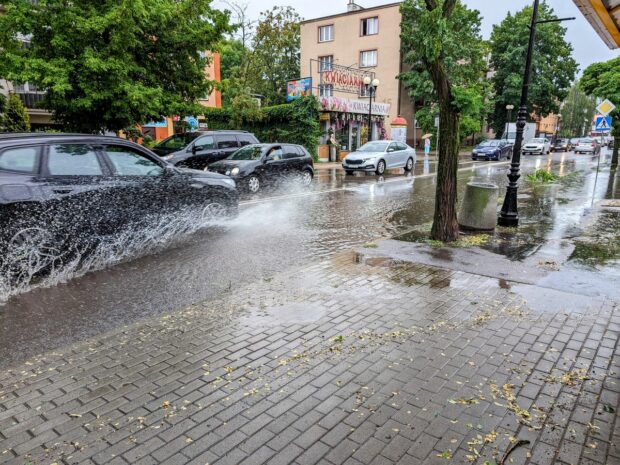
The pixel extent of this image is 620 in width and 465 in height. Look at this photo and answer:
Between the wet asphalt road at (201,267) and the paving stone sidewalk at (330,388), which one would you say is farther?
the wet asphalt road at (201,267)

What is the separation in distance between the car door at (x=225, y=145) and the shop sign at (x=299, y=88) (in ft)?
37.7

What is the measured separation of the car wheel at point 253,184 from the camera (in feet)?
45.4

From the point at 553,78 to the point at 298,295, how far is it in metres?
55.1

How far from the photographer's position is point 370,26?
137 feet

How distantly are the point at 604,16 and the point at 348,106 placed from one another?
2612 centimetres

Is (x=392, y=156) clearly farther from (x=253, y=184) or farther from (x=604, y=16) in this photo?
(x=604, y=16)

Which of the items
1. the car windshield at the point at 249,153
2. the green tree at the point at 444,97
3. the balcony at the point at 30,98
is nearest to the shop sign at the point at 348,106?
the car windshield at the point at 249,153

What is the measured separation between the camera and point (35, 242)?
574cm

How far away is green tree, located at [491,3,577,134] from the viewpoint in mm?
46906

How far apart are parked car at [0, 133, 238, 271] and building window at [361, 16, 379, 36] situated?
1544 inches

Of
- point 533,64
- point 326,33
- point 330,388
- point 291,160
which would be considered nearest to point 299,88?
point 291,160

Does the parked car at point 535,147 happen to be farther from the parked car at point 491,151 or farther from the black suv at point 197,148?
the black suv at point 197,148

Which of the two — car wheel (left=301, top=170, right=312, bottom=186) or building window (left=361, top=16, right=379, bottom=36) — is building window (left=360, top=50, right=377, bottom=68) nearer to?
building window (left=361, top=16, right=379, bottom=36)

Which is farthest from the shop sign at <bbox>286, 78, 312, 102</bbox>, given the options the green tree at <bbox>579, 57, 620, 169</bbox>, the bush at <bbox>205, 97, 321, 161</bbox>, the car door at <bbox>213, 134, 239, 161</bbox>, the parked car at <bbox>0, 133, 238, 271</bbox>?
the parked car at <bbox>0, 133, 238, 271</bbox>
